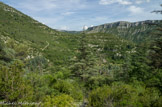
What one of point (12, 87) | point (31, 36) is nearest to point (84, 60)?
point (12, 87)

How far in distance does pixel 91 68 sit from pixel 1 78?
10611 mm

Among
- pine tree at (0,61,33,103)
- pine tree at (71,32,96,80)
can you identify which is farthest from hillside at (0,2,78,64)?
pine tree at (0,61,33,103)

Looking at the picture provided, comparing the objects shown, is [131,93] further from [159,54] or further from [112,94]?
[159,54]

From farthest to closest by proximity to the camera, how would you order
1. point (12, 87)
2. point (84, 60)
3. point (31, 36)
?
1. point (31, 36)
2. point (84, 60)
3. point (12, 87)

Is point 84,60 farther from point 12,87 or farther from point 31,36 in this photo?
point 31,36

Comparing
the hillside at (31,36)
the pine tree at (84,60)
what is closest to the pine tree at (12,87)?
the pine tree at (84,60)

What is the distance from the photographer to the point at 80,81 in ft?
52.7

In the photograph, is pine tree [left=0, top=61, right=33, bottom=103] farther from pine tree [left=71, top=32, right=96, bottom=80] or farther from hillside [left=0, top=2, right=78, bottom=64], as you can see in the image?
hillside [left=0, top=2, right=78, bottom=64]

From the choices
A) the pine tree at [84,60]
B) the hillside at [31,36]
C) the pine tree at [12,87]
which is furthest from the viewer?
the hillside at [31,36]

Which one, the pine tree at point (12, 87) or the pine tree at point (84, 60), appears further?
the pine tree at point (84, 60)

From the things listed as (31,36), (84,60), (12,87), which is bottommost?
(12,87)

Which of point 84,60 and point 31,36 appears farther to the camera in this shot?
point 31,36

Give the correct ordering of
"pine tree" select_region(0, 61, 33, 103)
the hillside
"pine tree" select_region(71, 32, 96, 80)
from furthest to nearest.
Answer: the hillside
"pine tree" select_region(71, 32, 96, 80)
"pine tree" select_region(0, 61, 33, 103)

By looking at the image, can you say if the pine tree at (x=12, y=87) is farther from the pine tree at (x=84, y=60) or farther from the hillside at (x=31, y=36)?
the hillside at (x=31, y=36)
